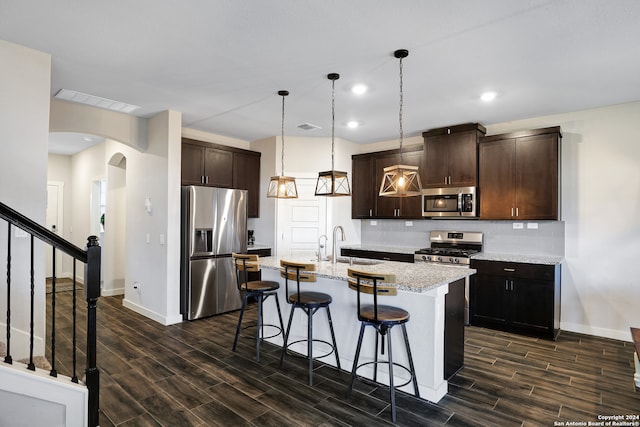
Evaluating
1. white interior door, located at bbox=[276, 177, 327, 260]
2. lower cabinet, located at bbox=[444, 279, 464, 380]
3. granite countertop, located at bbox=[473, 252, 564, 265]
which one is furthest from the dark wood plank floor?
white interior door, located at bbox=[276, 177, 327, 260]

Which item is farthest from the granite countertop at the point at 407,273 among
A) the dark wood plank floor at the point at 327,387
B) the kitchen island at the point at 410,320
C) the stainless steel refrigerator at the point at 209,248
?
the stainless steel refrigerator at the point at 209,248

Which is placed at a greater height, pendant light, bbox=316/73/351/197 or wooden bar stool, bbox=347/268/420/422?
pendant light, bbox=316/73/351/197

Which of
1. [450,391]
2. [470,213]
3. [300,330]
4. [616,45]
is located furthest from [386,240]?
[616,45]

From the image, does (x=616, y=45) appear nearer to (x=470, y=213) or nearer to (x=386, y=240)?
(x=470, y=213)

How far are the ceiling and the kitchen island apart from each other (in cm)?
186

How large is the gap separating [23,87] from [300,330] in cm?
334

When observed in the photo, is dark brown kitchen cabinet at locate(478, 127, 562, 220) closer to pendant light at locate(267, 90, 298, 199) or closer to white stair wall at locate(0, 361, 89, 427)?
pendant light at locate(267, 90, 298, 199)

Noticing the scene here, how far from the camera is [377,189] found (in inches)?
238

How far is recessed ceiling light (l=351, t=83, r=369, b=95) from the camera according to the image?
3760 millimetres

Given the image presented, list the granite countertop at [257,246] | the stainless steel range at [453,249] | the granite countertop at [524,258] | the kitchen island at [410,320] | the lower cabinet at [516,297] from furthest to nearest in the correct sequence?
1. the granite countertop at [257,246]
2. the stainless steel range at [453,249]
3. the granite countertop at [524,258]
4. the lower cabinet at [516,297]
5. the kitchen island at [410,320]

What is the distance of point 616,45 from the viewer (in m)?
2.83

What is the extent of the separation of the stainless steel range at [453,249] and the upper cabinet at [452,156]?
0.80 m

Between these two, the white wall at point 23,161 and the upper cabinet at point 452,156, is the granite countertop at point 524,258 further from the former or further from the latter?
the white wall at point 23,161

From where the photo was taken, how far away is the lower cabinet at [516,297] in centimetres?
418
